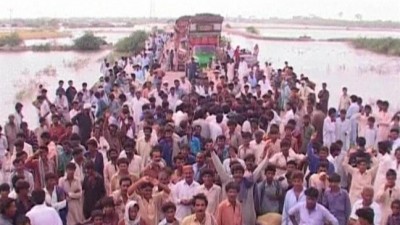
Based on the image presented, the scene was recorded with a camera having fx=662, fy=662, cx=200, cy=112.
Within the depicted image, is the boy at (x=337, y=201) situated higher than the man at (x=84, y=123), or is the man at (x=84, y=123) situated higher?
the boy at (x=337, y=201)

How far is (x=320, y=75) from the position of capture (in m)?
36.9

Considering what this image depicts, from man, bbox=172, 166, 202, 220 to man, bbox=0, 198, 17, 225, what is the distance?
152 cm

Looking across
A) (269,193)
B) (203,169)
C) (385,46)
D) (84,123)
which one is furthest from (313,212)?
(385,46)

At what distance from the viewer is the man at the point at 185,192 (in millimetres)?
6221

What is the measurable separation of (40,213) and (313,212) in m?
2.33

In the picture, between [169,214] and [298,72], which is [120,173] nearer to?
[169,214]

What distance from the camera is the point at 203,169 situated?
21.2 feet

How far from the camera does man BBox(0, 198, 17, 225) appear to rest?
5461 millimetres

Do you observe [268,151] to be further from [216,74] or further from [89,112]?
[216,74]

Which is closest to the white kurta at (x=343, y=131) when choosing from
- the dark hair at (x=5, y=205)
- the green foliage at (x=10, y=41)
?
the dark hair at (x=5, y=205)

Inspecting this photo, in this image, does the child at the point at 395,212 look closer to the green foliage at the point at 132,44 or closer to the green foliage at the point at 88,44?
the green foliage at the point at 132,44

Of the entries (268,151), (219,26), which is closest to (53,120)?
(268,151)

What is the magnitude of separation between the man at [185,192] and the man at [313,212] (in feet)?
3.55

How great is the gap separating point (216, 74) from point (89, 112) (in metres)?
7.46
